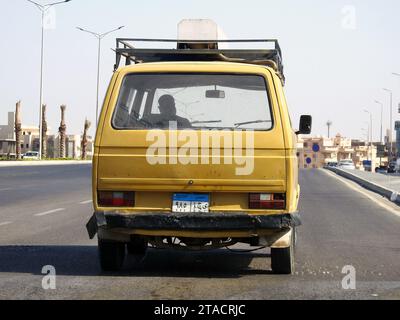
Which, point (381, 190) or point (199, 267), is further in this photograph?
point (381, 190)

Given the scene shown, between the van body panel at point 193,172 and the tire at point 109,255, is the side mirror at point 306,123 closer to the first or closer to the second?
the van body panel at point 193,172

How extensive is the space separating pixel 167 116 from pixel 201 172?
2.59 feet

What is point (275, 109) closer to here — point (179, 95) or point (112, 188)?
point (179, 95)

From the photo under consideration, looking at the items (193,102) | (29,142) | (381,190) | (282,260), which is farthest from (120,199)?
(29,142)

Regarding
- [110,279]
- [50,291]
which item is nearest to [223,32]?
[110,279]

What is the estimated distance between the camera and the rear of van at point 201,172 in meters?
7.74

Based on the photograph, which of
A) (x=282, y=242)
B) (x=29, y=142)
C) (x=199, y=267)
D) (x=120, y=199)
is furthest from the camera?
(x=29, y=142)

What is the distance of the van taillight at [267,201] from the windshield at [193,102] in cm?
69

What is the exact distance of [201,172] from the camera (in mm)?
7766

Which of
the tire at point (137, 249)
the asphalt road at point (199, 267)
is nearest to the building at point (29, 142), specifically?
the asphalt road at point (199, 267)

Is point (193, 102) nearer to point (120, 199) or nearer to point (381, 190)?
point (120, 199)

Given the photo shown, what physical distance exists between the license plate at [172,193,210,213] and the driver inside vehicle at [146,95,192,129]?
719 millimetres

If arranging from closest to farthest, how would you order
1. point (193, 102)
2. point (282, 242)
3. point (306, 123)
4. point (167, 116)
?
point (282, 242) → point (167, 116) → point (193, 102) → point (306, 123)

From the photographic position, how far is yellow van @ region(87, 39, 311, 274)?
7746 mm
